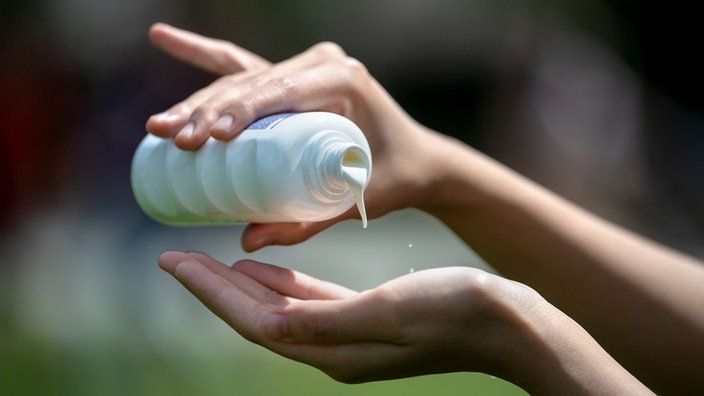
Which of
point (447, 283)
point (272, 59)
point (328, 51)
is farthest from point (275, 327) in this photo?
point (272, 59)

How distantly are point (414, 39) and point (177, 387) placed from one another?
3.83m

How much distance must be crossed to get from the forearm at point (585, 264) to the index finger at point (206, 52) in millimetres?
322

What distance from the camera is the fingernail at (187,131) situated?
112cm

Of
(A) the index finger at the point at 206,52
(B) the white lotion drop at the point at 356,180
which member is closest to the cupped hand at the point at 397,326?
(B) the white lotion drop at the point at 356,180

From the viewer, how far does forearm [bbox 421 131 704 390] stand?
1.25 m

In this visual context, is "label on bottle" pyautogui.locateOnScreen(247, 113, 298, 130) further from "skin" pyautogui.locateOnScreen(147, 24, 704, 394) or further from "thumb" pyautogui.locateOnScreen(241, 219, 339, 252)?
"thumb" pyautogui.locateOnScreen(241, 219, 339, 252)

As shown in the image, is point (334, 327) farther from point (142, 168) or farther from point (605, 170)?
point (605, 170)

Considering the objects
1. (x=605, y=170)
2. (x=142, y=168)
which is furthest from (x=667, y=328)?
(x=605, y=170)

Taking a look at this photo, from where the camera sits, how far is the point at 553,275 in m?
1.33

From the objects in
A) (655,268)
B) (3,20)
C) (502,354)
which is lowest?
(502,354)

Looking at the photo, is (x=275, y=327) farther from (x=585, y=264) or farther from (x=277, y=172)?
(x=585, y=264)

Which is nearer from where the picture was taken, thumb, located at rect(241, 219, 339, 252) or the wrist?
the wrist

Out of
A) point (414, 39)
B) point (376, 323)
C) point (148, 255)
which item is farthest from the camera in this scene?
point (414, 39)

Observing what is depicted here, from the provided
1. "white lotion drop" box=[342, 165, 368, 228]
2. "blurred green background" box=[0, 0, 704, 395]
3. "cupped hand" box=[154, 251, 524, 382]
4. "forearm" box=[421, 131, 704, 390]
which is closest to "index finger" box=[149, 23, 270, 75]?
"forearm" box=[421, 131, 704, 390]
